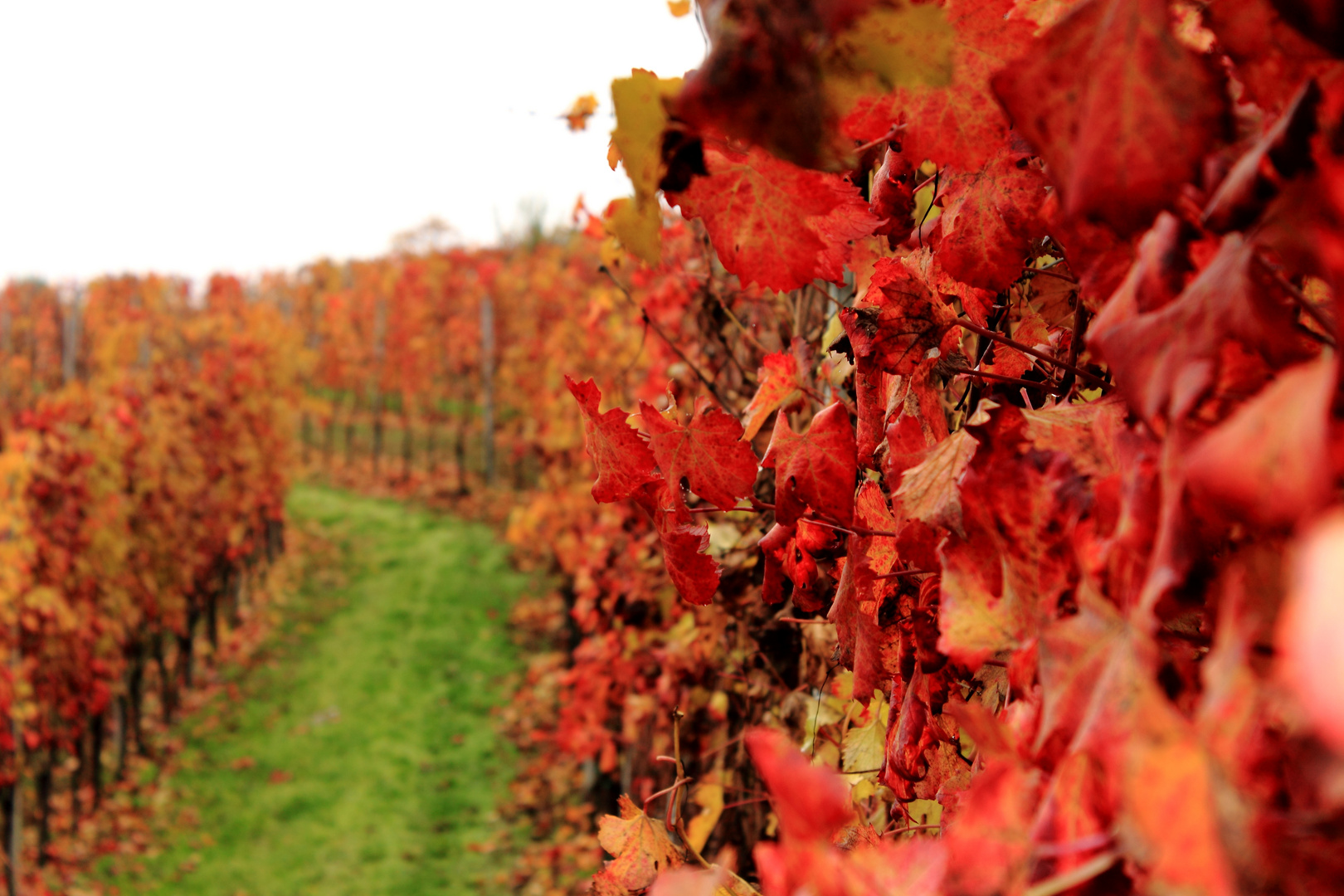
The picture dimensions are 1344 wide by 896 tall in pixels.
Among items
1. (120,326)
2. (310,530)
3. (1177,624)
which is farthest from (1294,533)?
(120,326)

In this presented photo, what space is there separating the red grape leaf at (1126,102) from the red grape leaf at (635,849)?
77 cm

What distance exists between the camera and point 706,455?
924 mm

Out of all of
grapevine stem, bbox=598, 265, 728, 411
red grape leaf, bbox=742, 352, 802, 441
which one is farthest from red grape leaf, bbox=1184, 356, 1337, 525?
grapevine stem, bbox=598, 265, 728, 411

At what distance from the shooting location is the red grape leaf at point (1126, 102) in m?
0.42

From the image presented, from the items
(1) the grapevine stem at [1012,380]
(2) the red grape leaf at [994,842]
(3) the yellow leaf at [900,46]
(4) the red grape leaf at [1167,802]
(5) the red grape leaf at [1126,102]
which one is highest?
(3) the yellow leaf at [900,46]

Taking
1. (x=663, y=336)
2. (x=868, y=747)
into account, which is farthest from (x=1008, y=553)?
(x=663, y=336)

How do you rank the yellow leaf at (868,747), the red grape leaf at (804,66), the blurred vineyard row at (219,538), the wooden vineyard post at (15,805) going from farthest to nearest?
the wooden vineyard post at (15,805) < the blurred vineyard row at (219,538) < the yellow leaf at (868,747) < the red grape leaf at (804,66)

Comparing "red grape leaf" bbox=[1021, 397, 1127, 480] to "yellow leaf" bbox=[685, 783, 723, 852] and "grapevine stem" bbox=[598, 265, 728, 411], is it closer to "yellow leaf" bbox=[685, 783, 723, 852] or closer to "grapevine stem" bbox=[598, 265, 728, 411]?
"grapevine stem" bbox=[598, 265, 728, 411]

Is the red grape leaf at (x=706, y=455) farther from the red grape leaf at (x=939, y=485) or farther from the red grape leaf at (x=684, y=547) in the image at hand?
the red grape leaf at (x=939, y=485)

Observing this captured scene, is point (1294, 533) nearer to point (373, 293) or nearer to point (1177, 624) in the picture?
point (1177, 624)

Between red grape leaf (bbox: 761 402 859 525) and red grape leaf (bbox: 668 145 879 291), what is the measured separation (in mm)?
272

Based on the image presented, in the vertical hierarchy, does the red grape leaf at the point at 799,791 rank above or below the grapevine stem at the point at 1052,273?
below

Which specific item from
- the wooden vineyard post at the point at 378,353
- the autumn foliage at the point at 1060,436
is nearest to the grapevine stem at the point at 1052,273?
the autumn foliage at the point at 1060,436

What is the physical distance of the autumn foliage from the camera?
1.13ft
